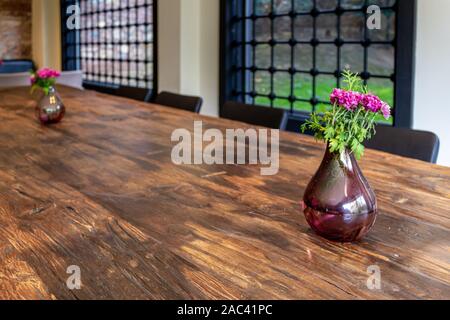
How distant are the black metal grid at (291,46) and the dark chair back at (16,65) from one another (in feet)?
13.7

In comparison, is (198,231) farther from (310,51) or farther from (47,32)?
(47,32)

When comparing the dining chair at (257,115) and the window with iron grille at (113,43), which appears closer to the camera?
the dining chair at (257,115)

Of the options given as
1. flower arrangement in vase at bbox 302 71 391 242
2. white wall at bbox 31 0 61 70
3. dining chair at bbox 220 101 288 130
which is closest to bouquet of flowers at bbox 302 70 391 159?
flower arrangement in vase at bbox 302 71 391 242

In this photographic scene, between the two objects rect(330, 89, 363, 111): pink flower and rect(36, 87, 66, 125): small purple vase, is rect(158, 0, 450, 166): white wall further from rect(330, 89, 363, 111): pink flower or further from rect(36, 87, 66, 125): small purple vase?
rect(330, 89, 363, 111): pink flower

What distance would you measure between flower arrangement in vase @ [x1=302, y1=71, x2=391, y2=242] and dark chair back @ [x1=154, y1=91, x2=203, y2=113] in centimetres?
190

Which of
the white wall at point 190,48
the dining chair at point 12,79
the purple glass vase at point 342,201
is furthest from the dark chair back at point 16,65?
the purple glass vase at point 342,201

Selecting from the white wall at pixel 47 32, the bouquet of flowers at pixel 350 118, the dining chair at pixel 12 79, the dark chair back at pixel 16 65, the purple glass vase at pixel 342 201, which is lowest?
the purple glass vase at pixel 342 201

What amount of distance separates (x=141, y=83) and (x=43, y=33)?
2420mm

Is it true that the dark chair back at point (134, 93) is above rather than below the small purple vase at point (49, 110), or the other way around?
above

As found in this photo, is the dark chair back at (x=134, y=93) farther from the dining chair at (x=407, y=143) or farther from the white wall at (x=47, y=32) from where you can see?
the white wall at (x=47, y=32)

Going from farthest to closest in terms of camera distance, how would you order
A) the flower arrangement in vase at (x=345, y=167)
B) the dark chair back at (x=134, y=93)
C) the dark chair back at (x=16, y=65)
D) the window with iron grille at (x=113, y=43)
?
1. the dark chair back at (x=16, y=65)
2. the window with iron grille at (x=113, y=43)
3. the dark chair back at (x=134, y=93)
4. the flower arrangement in vase at (x=345, y=167)

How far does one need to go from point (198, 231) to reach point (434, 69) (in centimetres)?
217

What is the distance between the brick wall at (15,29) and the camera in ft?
23.4
